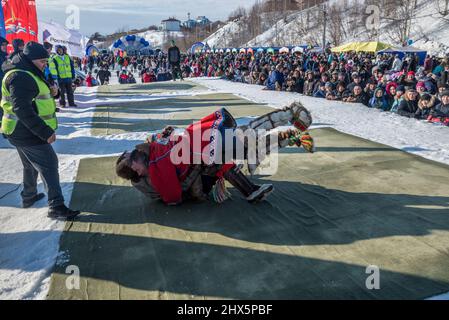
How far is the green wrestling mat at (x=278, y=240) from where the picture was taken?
2.36 m

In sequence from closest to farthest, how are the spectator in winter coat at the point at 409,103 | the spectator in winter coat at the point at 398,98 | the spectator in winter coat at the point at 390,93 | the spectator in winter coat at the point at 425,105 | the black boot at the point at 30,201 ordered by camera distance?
1. the black boot at the point at 30,201
2. the spectator in winter coat at the point at 425,105
3. the spectator in winter coat at the point at 409,103
4. the spectator in winter coat at the point at 398,98
5. the spectator in winter coat at the point at 390,93

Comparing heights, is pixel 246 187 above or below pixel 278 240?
above

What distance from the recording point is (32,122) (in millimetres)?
3182

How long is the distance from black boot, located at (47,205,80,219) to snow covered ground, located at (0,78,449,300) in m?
0.07

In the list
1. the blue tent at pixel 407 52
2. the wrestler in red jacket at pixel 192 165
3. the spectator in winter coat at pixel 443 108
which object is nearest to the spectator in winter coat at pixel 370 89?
the spectator in winter coat at pixel 443 108

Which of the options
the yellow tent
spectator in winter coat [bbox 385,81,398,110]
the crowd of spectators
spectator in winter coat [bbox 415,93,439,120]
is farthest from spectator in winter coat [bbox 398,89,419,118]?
the yellow tent

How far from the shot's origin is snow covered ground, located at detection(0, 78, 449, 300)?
267 cm

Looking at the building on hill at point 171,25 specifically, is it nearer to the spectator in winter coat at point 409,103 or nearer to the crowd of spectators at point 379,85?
the crowd of spectators at point 379,85

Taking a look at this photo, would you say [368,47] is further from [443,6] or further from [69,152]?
[443,6]

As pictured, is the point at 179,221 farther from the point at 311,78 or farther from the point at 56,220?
the point at 311,78

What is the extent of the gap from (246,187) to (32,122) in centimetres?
199

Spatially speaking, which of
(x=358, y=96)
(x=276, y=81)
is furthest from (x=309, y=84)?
(x=358, y=96)

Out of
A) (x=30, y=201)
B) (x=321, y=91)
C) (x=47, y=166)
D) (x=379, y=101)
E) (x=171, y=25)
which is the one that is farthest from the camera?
(x=171, y=25)
